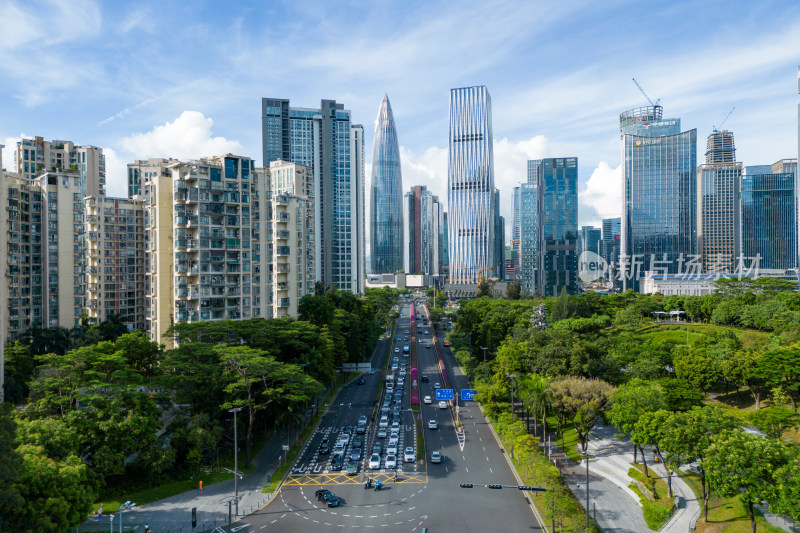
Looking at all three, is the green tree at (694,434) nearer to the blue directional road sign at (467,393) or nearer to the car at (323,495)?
the car at (323,495)

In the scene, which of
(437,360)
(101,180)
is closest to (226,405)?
(437,360)

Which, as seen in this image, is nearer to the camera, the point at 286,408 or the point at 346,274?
the point at 286,408

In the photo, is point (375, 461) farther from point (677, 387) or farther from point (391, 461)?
point (677, 387)

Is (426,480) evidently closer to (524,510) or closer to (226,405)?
(524,510)

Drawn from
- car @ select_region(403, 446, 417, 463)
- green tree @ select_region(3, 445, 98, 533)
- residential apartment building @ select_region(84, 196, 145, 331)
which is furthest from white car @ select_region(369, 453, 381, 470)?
residential apartment building @ select_region(84, 196, 145, 331)

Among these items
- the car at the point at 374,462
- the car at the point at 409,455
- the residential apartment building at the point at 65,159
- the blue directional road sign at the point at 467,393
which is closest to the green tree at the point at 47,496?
the car at the point at 374,462

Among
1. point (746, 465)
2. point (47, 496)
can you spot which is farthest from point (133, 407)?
point (746, 465)

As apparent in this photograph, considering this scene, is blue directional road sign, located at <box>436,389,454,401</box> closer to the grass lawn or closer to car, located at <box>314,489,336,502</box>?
car, located at <box>314,489,336,502</box>
